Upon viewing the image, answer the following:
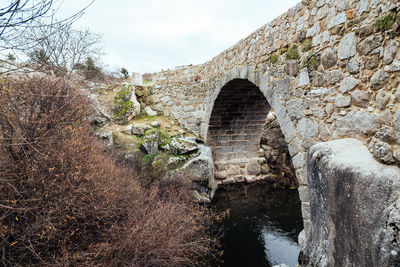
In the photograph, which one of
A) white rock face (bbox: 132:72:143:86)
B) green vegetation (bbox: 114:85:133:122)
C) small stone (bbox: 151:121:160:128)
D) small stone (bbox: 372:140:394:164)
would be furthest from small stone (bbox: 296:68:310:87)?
white rock face (bbox: 132:72:143:86)

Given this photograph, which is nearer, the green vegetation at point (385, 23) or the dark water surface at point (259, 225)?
the green vegetation at point (385, 23)

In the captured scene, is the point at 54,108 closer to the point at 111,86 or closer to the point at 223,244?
the point at 223,244

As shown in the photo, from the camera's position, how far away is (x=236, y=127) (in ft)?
26.6

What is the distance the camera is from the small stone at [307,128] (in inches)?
110

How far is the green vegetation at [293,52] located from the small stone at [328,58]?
1.63 feet

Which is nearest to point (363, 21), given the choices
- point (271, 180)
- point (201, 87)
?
point (201, 87)

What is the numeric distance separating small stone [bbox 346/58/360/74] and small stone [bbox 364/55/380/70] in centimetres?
10

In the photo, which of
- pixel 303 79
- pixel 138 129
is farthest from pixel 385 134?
pixel 138 129

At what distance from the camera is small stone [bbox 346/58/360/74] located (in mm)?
2110

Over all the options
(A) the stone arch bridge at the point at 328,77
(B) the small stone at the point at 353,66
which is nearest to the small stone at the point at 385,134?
(A) the stone arch bridge at the point at 328,77

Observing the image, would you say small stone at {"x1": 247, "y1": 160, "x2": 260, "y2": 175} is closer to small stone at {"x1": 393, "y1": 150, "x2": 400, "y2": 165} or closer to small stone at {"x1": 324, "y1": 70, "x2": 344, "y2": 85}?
small stone at {"x1": 324, "y1": 70, "x2": 344, "y2": 85}

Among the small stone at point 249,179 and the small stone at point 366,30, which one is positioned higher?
the small stone at point 366,30

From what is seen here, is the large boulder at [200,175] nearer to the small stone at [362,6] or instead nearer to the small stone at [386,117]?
the small stone at [386,117]

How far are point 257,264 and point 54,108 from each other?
444cm
